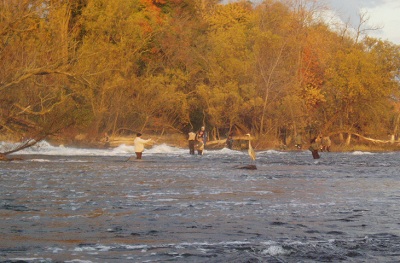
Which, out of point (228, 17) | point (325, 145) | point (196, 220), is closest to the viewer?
point (196, 220)

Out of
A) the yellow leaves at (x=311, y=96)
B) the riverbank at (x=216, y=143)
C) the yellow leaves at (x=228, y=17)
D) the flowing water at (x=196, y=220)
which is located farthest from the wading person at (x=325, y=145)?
the flowing water at (x=196, y=220)

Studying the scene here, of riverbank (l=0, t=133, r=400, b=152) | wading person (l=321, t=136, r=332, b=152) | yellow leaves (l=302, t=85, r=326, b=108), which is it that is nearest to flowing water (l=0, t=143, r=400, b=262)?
riverbank (l=0, t=133, r=400, b=152)

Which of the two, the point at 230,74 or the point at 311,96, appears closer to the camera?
the point at 230,74

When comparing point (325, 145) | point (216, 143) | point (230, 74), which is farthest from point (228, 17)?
point (325, 145)

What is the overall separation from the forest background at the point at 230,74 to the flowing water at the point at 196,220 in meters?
36.6

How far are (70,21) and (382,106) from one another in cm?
3253

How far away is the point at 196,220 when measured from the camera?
13531 mm

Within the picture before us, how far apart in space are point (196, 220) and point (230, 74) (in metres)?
54.6

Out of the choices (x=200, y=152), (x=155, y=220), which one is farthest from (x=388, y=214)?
(x=200, y=152)

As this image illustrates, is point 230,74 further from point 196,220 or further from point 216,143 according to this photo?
point 196,220

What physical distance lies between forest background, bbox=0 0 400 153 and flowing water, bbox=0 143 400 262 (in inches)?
1442

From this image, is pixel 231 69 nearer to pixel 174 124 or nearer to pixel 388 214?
pixel 174 124

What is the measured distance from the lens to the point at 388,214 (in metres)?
14.7

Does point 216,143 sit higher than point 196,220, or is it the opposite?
point 216,143
